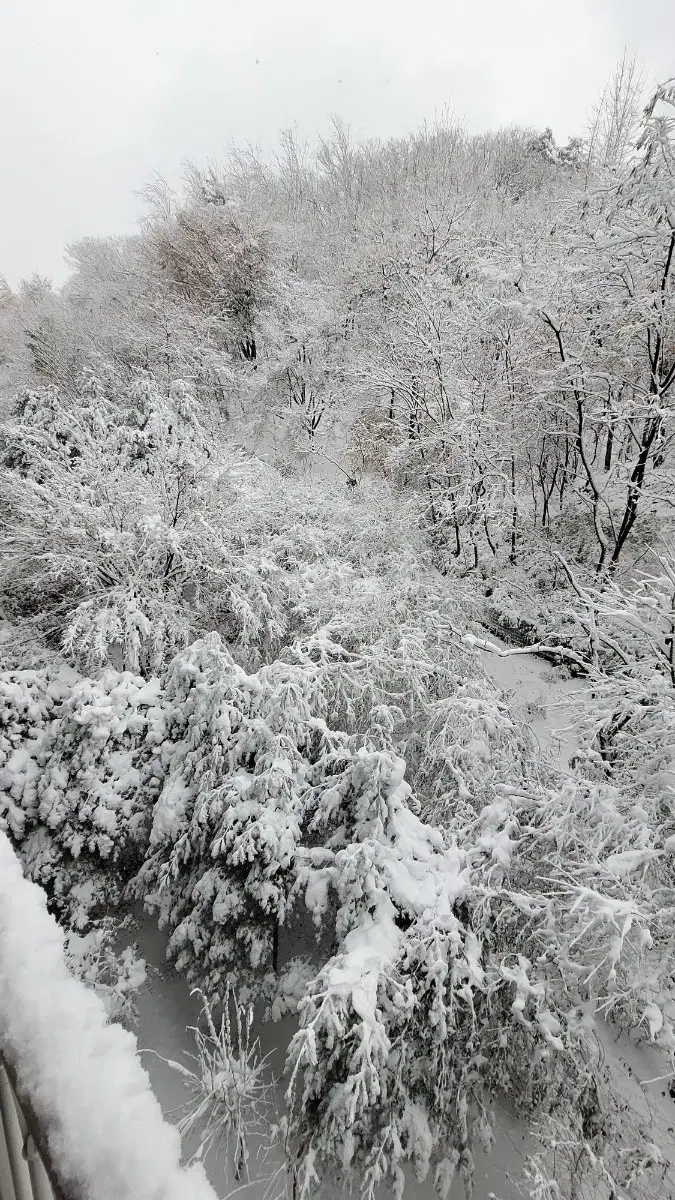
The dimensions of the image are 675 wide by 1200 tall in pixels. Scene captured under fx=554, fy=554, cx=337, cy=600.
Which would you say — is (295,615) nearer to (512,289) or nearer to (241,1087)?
(241,1087)

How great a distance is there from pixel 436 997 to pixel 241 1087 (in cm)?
211

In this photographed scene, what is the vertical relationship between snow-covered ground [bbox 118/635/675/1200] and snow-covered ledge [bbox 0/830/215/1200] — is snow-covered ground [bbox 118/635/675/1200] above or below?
below

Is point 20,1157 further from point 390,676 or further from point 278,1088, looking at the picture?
point 390,676

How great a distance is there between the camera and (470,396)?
40.8 ft

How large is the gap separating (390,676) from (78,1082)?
273 inches

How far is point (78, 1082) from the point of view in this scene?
22.9 inches

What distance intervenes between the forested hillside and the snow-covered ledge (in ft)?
13.1

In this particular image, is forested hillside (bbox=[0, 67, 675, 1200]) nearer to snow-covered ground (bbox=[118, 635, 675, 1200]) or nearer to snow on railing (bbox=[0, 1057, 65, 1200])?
snow-covered ground (bbox=[118, 635, 675, 1200])

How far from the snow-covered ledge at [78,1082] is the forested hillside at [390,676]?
401 cm

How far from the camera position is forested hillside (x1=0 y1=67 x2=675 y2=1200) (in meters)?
4.30

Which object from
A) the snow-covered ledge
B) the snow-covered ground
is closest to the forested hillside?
the snow-covered ground

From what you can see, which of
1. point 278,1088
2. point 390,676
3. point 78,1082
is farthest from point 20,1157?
point 390,676

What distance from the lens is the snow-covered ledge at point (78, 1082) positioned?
520mm

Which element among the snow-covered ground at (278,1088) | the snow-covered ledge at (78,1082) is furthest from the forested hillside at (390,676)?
the snow-covered ledge at (78,1082)
